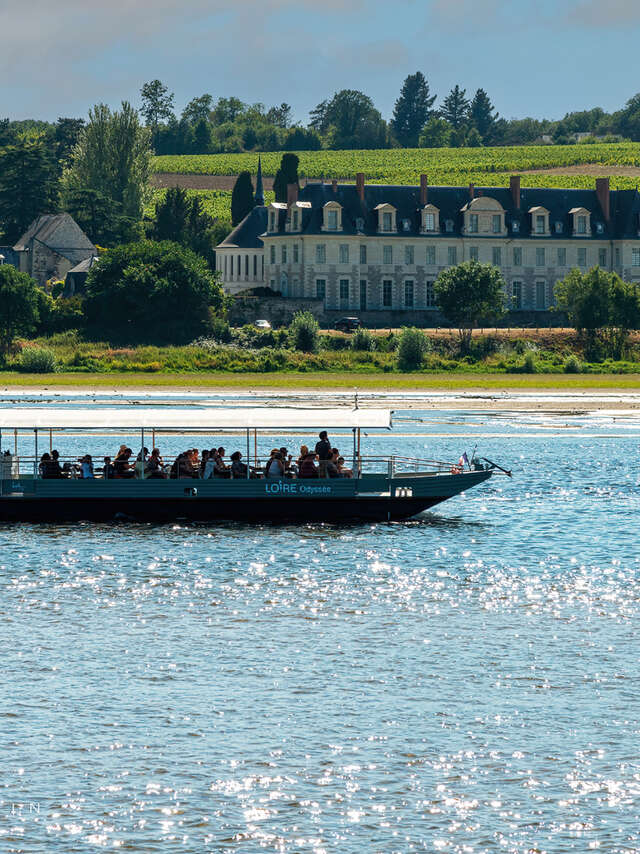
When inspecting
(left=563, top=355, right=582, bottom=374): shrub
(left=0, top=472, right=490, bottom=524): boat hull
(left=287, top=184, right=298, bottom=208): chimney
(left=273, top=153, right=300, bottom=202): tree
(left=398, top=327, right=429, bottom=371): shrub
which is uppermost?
(left=273, top=153, right=300, bottom=202): tree

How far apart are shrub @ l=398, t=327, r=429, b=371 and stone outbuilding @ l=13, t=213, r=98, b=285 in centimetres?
5895

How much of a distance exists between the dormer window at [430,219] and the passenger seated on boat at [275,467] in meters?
103

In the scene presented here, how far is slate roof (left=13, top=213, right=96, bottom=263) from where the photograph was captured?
161125mm

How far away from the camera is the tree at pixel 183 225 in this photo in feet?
553

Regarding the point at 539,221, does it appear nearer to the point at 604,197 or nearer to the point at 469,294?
the point at 604,197

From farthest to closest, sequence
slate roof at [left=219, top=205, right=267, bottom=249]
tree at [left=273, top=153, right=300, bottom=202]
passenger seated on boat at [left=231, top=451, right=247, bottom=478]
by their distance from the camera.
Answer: tree at [left=273, top=153, right=300, bottom=202], slate roof at [left=219, top=205, right=267, bottom=249], passenger seated on boat at [left=231, top=451, right=247, bottom=478]

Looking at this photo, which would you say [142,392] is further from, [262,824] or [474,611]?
[262,824]

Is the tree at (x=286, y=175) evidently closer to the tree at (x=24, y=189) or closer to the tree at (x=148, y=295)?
the tree at (x=24, y=189)

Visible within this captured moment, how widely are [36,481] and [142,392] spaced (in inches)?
1972

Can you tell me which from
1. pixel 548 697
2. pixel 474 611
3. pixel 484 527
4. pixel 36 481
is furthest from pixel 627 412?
pixel 548 697

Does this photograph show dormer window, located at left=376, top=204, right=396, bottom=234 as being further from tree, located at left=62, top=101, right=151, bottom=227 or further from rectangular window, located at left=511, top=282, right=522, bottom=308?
tree, located at left=62, top=101, right=151, bottom=227

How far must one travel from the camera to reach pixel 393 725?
23.6 metres

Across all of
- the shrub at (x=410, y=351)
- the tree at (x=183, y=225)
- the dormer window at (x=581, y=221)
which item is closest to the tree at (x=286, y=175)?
the tree at (x=183, y=225)

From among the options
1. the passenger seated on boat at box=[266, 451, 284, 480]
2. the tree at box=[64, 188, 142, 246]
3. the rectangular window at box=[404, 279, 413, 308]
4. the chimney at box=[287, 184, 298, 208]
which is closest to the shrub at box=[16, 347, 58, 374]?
the chimney at box=[287, 184, 298, 208]
